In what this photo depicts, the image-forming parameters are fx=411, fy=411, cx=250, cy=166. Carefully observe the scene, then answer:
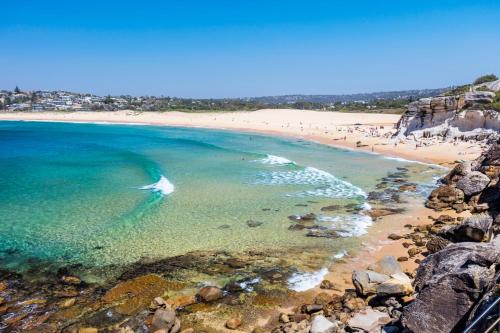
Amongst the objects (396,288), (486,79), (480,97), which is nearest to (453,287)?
(396,288)

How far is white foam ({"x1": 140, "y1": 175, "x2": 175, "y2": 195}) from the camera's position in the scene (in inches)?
988

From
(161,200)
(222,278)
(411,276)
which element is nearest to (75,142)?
(161,200)

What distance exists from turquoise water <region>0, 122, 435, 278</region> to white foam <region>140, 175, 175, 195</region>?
6 cm

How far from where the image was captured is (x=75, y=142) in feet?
178

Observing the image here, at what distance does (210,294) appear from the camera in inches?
473

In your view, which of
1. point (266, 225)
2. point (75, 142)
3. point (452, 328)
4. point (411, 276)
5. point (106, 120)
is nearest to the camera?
point (452, 328)

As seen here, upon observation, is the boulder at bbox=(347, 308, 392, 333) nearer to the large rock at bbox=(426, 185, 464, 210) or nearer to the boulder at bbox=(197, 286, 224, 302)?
the boulder at bbox=(197, 286, 224, 302)

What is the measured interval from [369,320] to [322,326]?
1.24 metres

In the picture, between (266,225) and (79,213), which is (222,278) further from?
(79,213)

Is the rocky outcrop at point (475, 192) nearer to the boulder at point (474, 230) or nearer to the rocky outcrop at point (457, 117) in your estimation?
the boulder at point (474, 230)

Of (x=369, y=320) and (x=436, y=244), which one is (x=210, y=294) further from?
(x=436, y=244)

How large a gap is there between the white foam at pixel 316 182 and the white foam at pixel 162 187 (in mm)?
5922

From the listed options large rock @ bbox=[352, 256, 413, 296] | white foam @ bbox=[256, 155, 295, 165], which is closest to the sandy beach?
white foam @ bbox=[256, 155, 295, 165]

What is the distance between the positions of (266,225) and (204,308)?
24.8 ft
